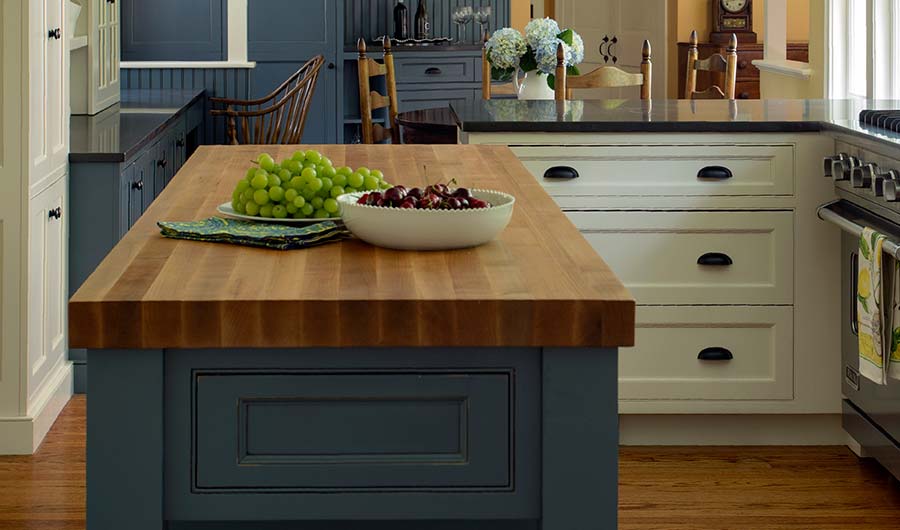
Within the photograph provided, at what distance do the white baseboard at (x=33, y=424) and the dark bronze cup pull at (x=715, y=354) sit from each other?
183cm

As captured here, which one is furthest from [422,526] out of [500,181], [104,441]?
[500,181]

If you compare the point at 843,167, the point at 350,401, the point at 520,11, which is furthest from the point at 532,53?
the point at 520,11

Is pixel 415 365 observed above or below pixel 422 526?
above

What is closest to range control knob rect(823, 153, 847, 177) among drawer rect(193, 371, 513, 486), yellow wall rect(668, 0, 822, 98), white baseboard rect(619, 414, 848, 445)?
white baseboard rect(619, 414, 848, 445)

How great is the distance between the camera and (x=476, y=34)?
9031 millimetres

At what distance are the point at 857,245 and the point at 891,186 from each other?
488 millimetres

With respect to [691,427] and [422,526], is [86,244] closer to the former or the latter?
[691,427]

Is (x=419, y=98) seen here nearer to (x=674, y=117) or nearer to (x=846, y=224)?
(x=674, y=117)

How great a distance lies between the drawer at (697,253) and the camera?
11.9 ft

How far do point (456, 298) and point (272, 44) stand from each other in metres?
6.89

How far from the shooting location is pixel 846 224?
129 inches

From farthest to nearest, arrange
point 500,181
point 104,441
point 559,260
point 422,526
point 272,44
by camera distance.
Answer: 1. point 272,44
2. point 500,181
3. point 559,260
4. point 422,526
5. point 104,441

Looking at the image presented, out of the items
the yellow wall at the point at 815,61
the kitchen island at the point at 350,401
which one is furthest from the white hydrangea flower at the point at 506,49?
the kitchen island at the point at 350,401

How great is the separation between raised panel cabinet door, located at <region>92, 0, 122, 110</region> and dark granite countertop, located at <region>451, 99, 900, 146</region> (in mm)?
1818
